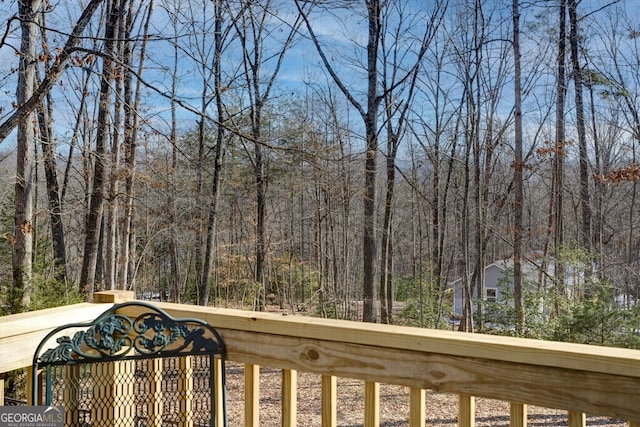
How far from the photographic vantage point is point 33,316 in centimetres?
162

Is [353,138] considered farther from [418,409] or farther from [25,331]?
[418,409]

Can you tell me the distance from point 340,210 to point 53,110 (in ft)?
22.0

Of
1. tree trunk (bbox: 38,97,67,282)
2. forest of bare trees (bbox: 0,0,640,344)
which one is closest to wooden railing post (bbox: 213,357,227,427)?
forest of bare trees (bbox: 0,0,640,344)

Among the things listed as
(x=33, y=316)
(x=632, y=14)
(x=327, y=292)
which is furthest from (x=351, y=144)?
(x=33, y=316)

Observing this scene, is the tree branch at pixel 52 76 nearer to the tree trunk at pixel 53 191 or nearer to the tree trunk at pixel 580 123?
the tree trunk at pixel 53 191

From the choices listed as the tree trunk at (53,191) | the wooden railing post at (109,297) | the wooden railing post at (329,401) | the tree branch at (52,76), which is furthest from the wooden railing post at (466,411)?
the tree trunk at (53,191)

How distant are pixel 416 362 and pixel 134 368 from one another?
3.10 ft

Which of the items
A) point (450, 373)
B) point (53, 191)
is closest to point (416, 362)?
point (450, 373)

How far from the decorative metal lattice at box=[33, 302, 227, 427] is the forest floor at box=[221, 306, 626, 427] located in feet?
10.7

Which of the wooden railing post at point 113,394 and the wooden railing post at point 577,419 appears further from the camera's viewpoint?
the wooden railing post at point 113,394

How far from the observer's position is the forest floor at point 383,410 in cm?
480

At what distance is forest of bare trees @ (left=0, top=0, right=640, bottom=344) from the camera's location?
352 inches

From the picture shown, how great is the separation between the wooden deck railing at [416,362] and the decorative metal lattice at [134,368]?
90mm

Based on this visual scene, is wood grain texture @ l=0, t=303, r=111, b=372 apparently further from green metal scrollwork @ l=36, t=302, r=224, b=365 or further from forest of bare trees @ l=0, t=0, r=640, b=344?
forest of bare trees @ l=0, t=0, r=640, b=344
